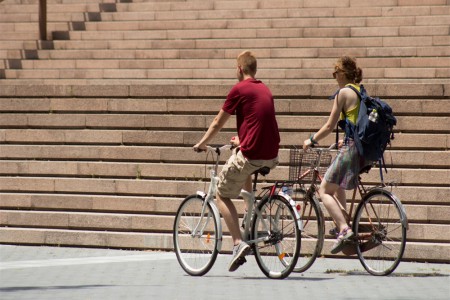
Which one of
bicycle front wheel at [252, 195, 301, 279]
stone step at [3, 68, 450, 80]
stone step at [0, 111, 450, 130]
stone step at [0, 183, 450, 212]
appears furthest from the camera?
stone step at [3, 68, 450, 80]

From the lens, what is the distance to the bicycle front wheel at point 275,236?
29.8 feet

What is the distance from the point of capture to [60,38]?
57.7 feet

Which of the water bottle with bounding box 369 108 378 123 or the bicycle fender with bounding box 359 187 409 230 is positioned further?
the water bottle with bounding box 369 108 378 123

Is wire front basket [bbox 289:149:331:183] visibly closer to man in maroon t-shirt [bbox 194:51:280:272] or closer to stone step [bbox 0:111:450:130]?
man in maroon t-shirt [bbox 194:51:280:272]

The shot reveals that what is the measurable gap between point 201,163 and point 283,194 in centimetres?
317

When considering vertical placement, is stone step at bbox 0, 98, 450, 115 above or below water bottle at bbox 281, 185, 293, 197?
above

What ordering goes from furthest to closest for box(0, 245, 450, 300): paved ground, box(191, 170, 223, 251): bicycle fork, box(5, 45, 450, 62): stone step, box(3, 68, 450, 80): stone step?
box(5, 45, 450, 62): stone step
box(3, 68, 450, 80): stone step
box(191, 170, 223, 251): bicycle fork
box(0, 245, 450, 300): paved ground

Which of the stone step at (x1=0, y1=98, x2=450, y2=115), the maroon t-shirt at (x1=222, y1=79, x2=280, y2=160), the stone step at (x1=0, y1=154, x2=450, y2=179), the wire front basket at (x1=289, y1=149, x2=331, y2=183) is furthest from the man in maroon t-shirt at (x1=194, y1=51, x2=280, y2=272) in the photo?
the stone step at (x1=0, y1=98, x2=450, y2=115)

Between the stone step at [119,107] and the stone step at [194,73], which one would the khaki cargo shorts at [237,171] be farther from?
the stone step at [194,73]

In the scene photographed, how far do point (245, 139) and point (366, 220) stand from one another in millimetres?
1261

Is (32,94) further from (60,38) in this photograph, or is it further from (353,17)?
(353,17)

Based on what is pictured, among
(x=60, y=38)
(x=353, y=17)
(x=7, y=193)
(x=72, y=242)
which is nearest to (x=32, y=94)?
(x=7, y=193)

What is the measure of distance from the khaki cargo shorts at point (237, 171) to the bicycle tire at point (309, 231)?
49 cm

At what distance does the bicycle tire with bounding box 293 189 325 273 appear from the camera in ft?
30.1
